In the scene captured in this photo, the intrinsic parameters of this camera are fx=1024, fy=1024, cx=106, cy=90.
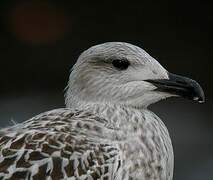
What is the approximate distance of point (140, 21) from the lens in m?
9.80

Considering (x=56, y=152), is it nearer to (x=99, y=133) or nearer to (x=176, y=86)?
(x=99, y=133)

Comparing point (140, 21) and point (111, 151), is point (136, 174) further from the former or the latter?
point (140, 21)

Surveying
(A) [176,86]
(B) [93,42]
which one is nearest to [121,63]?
(A) [176,86]

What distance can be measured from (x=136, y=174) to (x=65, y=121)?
411 mm

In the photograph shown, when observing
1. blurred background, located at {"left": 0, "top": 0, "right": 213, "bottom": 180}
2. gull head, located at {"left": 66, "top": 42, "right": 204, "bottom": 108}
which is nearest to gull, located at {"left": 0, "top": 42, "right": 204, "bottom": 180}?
gull head, located at {"left": 66, "top": 42, "right": 204, "bottom": 108}

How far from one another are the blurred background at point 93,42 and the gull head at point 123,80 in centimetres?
381

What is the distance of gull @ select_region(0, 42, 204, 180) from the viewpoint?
13.6 ft

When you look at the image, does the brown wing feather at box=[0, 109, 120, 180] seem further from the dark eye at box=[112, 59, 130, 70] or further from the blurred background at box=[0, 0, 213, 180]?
the blurred background at box=[0, 0, 213, 180]

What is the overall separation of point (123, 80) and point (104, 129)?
0.86 ft

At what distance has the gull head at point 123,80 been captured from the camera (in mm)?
4527

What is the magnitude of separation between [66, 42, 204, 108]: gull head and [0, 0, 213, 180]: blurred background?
3.81 m

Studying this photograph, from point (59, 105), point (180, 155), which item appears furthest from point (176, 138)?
point (59, 105)

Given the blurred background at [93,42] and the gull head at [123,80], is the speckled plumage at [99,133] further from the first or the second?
the blurred background at [93,42]

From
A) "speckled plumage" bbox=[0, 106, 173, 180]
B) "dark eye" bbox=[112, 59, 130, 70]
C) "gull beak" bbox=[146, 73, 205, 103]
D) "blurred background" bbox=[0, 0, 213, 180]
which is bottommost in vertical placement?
"blurred background" bbox=[0, 0, 213, 180]
